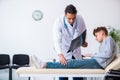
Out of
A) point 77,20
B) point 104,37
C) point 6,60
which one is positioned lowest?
point 6,60

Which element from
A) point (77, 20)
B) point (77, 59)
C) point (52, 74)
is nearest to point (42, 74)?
point (52, 74)

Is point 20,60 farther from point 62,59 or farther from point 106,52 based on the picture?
point 106,52

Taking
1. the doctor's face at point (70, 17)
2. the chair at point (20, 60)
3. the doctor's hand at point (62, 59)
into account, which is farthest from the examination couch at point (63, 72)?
the chair at point (20, 60)

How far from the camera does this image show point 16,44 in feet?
21.1

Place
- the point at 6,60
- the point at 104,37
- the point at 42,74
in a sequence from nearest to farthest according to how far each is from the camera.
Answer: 1. the point at 42,74
2. the point at 104,37
3. the point at 6,60

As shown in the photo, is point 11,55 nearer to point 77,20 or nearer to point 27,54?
point 27,54

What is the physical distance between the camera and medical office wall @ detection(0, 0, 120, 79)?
6410 mm

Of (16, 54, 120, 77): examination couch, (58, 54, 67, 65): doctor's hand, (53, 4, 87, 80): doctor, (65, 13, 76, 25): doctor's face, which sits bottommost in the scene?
(16, 54, 120, 77): examination couch

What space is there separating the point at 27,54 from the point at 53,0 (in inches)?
58.6

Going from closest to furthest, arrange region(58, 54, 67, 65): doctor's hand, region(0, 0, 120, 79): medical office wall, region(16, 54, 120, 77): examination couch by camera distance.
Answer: region(16, 54, 120, 77): examination couch → region(58, 54, 67, 65): doctor's hand → region(0, 0, 120, 79): medical office wall

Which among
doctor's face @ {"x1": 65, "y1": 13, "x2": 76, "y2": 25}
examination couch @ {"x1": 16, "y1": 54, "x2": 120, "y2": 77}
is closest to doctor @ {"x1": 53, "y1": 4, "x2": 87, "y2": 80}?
doctor's face @ {"x1": 65, "y1": 13, "x2": 76, "y2": 25}

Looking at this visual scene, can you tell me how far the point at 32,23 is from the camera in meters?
6.43

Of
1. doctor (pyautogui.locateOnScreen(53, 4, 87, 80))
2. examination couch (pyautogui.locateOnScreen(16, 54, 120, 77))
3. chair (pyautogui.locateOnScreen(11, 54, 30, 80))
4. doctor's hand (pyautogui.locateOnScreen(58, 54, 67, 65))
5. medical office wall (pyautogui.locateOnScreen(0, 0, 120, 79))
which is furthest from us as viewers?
medical office wall (pyautogui.locateOnScreen(0, 0, 120, 79))

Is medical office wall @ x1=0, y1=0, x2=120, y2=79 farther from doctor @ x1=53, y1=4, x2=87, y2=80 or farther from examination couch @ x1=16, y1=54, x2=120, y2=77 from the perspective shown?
examination couch @ x1=16, y1=54, x2=120, y2=77
